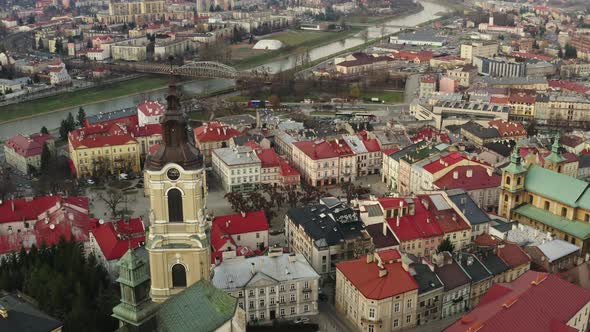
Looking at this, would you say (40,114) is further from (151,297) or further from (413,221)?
(151,297)

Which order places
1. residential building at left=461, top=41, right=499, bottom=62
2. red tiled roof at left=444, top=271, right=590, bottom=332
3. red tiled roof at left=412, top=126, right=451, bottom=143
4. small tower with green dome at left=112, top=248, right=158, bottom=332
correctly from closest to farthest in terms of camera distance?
1. small tower with green dome at left=112, top=248, right=158, bottom=332
2. red tiled roof at left=444, top=271, right=590, bottom=332
3. red tiled roof at left=412, top=126, right=451, bottom=143
4. residential building at left=461, top=41, right=499, bottom=62

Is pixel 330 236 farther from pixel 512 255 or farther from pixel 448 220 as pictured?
pixel 512 255

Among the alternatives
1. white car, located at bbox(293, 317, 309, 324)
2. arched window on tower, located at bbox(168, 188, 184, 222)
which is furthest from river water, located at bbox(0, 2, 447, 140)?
arched window on tower, located at bbox(168, 188, 184, 222)

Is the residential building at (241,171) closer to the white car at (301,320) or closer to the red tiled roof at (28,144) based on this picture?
the red tiled roof at (28,144)

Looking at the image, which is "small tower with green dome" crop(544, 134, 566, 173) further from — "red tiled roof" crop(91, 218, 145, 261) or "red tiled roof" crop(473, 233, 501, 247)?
"red tiled roof" crop(91, 218, 145, 261)

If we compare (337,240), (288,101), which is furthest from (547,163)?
(288,101)

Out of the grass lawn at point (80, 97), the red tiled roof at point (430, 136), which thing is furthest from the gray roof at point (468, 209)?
the grass lawn at point (80, 97)
